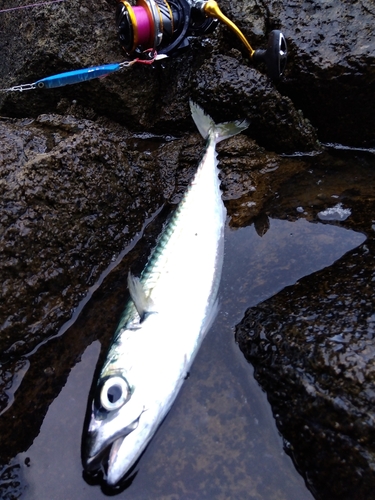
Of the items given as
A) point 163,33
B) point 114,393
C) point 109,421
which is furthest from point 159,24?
point 109,421

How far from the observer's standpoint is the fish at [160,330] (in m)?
1.74

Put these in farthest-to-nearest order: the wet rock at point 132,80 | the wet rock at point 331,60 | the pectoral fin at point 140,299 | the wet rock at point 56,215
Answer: the wet rock at point 132,80, the wet rock at point 331,60, the wet rock at point 56,215, the pectoral fin at point 140,299

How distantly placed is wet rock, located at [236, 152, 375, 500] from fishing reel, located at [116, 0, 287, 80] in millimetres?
1372

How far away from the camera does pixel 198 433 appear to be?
198cm

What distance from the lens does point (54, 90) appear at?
3.14 m

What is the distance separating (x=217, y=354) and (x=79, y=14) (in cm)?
262

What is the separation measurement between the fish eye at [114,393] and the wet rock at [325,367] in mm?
681

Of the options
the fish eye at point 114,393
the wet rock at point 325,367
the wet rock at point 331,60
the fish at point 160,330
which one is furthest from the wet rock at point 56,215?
the wet rock at point 331,60

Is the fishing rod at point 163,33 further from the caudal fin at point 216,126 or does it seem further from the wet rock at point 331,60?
the caudal fin at point 216,126

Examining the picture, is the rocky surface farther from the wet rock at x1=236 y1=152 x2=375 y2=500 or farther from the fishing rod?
the fishing rod

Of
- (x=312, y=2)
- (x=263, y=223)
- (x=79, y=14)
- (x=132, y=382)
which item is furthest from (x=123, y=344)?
(x=312, y=2)

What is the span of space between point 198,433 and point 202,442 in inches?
1.7

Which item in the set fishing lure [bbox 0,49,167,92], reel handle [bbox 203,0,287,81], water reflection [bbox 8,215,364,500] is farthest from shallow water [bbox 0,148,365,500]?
fishing lure [bbox 0,49,167,92]

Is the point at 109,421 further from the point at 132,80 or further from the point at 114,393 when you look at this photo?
the point at 132,80
